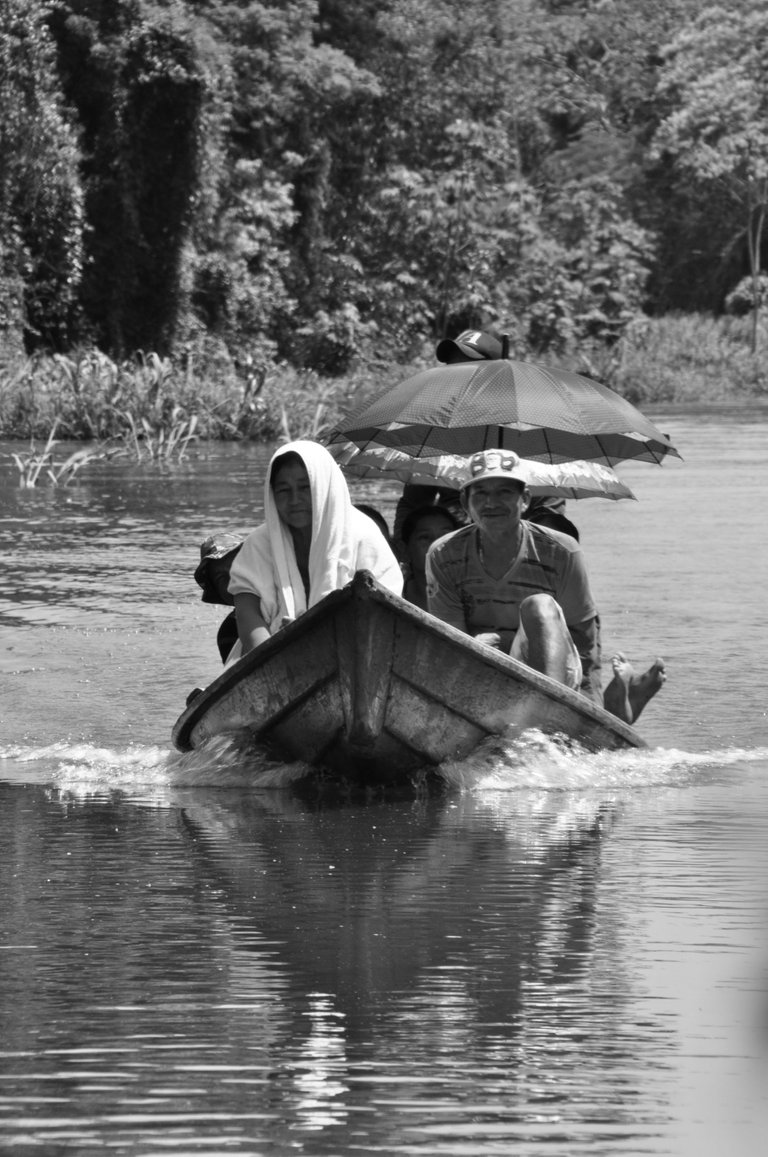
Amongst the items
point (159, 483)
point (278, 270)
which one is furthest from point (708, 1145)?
point (278, 270)

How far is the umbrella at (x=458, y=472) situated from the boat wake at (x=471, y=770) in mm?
1356

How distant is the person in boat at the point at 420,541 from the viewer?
325 inches

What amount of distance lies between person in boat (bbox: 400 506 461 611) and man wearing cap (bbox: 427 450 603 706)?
46.3 inches

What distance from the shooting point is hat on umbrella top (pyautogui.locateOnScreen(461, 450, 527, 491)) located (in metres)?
6.62

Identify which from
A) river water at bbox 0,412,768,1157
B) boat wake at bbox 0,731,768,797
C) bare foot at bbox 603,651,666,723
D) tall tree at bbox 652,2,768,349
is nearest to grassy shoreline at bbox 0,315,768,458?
bare foot at bbox 603,651,666,723

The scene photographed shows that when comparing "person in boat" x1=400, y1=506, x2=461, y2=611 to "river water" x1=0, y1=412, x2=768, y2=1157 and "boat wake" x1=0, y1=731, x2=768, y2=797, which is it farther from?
"boat wake" x1=0, y1=731, x2=768, y2=797

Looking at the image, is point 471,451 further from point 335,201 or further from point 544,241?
point 544,241

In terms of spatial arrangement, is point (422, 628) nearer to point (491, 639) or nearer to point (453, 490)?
point (491, 639)

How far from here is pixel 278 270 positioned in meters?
34.8

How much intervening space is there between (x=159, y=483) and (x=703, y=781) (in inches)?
492

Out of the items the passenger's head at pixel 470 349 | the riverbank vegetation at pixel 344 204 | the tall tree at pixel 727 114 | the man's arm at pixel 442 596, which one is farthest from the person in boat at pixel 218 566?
the tall tree at pixel 727 114

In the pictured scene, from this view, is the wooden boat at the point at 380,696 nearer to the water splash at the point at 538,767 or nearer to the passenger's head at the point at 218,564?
the water splash at the point at 538,767

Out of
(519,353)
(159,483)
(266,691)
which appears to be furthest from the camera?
(519,353)

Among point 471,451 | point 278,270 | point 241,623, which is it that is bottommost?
point 241,623
